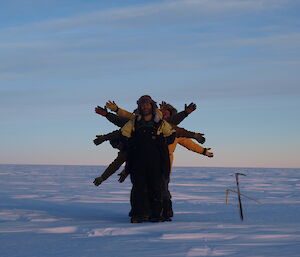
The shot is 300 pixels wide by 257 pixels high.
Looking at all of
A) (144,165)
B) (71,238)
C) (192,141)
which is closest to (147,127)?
(144,165)

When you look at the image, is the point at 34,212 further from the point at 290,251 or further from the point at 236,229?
the point at 290,251

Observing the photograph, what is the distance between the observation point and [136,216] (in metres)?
6.47

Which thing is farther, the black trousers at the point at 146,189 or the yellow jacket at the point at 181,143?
the yellow jacket at the point at 181,143

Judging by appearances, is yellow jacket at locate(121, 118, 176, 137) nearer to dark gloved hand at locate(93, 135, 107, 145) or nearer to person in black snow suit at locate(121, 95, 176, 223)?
person in black snow suit at locate(121, 95, 176, 223)

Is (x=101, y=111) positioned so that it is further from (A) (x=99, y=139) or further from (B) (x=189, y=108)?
(B) (x=189, y=108)

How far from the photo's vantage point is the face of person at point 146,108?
6562 millimetres

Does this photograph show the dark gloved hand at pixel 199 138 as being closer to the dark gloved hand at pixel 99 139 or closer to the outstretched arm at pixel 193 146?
the outstretched arm at pixel 193 146

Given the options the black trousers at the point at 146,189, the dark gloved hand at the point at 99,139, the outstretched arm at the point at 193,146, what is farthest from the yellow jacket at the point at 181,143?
the black trousers at the point at 146,189

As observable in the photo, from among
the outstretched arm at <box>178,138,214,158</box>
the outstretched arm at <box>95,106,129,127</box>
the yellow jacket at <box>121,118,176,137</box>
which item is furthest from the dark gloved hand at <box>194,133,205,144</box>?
the outstretched arm at <box>95,106,129,127</box>

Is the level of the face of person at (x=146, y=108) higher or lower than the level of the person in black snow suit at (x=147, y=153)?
higher

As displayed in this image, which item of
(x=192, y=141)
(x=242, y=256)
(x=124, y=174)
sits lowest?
(x=242, y=256)

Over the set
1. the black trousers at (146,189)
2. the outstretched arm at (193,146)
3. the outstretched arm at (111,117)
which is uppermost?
the outstretched arm at (111,117)

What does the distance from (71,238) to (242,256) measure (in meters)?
1.87

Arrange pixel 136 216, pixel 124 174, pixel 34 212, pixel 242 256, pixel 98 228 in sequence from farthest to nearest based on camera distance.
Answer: pixel 34 212, pixel 124 174, pixel 136 216, pixel 98 228, pixel 242 256
